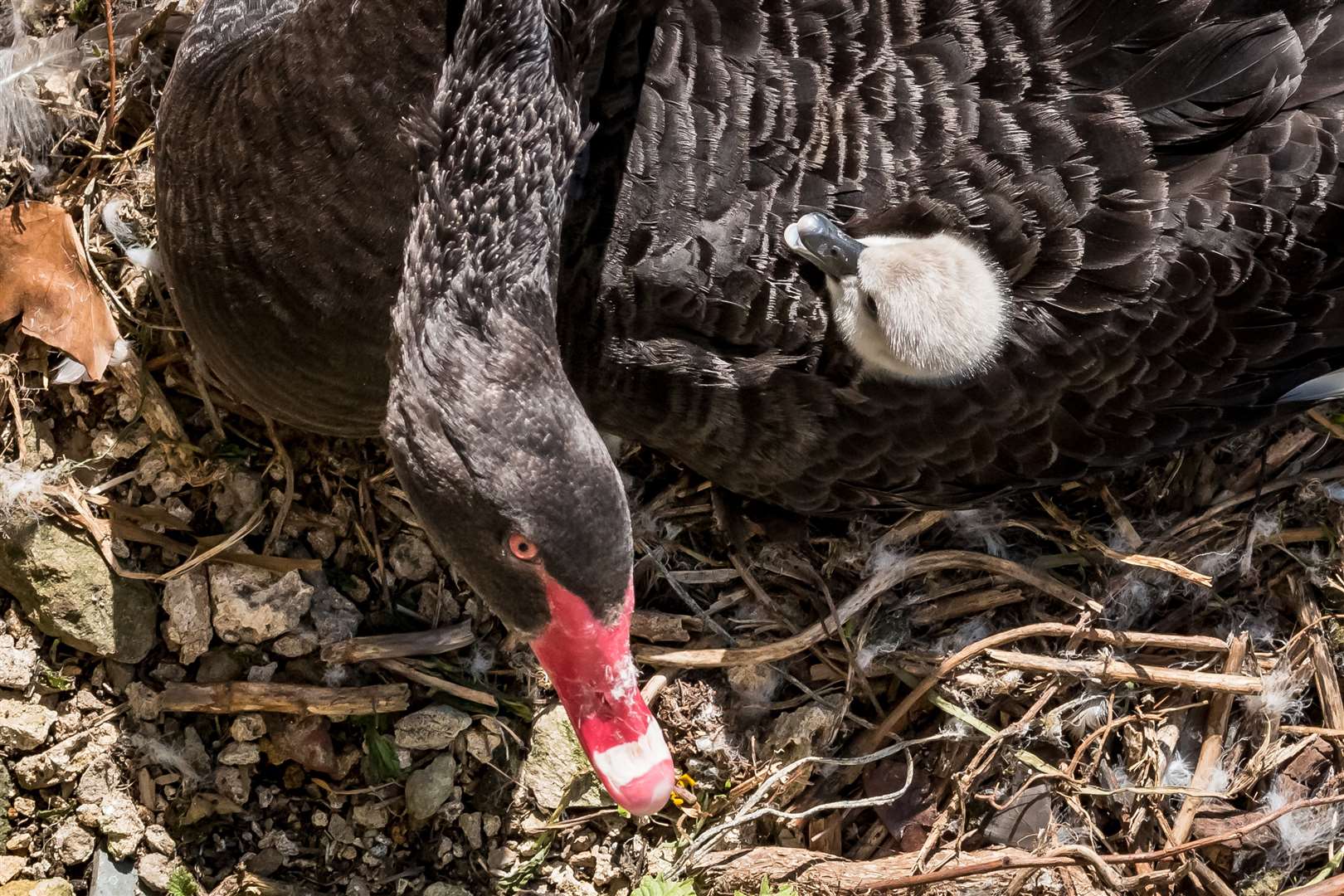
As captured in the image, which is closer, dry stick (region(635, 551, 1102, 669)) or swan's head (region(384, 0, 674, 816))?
swan's head (region(384, 0, 674, 816))

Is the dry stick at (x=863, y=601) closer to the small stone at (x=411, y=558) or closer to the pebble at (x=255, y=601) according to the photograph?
the small stone at (x=411, y=558)

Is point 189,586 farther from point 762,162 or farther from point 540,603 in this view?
point 762,162

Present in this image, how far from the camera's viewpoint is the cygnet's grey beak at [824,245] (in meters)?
2.95

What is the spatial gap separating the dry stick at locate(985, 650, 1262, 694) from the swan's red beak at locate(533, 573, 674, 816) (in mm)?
1342

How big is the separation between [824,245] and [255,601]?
198 cm

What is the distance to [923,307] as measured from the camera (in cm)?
296

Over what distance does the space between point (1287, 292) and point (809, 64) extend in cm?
138

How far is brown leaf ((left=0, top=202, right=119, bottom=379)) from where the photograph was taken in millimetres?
3744

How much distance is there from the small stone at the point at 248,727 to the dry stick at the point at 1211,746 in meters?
2.71

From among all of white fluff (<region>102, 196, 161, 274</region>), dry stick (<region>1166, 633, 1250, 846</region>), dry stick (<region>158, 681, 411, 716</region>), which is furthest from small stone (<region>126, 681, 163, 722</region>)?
dry stick (<region>1166, 633, 1250, 846</region>)

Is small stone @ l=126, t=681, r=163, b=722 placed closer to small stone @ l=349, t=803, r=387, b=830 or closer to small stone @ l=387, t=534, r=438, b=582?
small stone @ l=349, t=803, r=387, b=830

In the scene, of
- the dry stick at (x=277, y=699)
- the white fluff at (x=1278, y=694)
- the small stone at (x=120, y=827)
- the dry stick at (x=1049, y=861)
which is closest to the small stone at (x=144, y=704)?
the dry stick at (x=277, y=699)

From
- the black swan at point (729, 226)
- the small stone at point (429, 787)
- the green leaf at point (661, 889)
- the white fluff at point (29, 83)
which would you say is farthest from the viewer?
the white fluff at point (29, 83)

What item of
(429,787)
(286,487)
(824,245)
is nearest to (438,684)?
(429,787)
